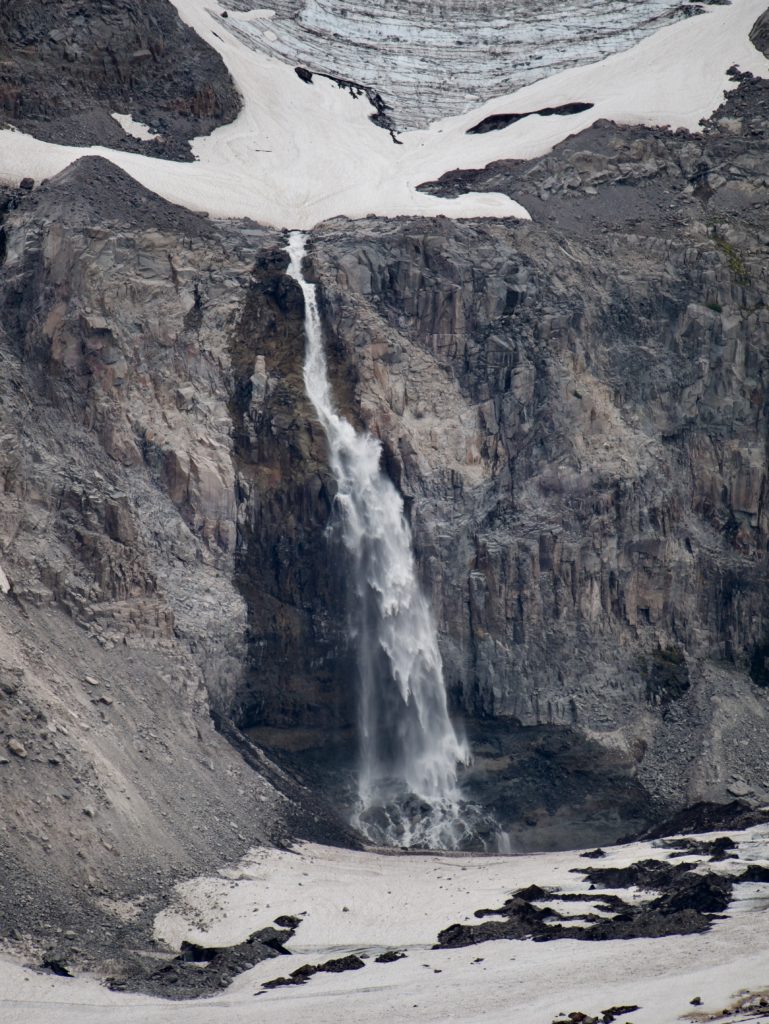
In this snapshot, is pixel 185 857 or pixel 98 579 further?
pixel 98 579

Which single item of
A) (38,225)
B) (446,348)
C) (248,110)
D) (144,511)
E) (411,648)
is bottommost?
(411,648)

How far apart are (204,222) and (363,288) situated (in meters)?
6.92

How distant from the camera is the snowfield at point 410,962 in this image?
35.5m

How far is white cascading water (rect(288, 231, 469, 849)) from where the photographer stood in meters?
55.6

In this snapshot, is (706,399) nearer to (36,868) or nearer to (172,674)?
(172,674)

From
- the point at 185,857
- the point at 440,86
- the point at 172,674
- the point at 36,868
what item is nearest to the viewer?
the point at 36,868

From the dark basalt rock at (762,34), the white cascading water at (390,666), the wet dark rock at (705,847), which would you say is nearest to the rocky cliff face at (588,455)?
the white cascading water at (390,666)

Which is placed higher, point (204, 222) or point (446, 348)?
point (204, 222)

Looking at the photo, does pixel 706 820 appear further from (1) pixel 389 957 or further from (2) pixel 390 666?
(1) pixel 389 957

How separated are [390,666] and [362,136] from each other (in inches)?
1211

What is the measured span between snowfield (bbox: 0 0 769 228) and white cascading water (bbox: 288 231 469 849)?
389 inches

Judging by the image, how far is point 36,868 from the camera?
42.7 m

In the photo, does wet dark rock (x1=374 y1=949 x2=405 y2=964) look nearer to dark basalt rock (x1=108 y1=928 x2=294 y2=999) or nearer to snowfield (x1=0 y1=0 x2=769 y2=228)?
dark basalt rock (x1=108 y1=928 x2=294 y2=999)

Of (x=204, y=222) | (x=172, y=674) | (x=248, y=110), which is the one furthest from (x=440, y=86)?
(x=172, y=674)
